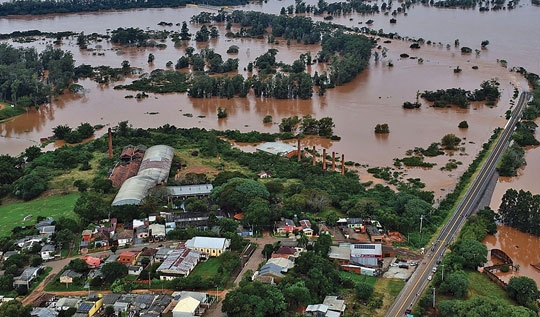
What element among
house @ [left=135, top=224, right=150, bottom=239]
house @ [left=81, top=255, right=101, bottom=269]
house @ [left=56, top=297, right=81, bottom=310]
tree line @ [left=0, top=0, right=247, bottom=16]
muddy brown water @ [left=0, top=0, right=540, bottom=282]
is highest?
tree line @ [left=0, top=0, right=247, bottom=16]

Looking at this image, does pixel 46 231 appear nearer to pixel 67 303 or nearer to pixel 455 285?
pixel 67 303

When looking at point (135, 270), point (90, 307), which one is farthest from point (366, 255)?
point (90, 307)

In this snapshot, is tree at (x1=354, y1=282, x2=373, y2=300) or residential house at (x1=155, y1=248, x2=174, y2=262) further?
residential house at (x1=155, y1=248, x2=174, y2=262)

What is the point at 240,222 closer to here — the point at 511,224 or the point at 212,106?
the point at 511,224

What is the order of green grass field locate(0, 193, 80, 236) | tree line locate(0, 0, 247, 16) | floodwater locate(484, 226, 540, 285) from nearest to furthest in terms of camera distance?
floodwater locate(484, 226, 540, 285) → green grass field locate(0, 193, 80, 236) → tree line locate(0, 0, 247, 16)

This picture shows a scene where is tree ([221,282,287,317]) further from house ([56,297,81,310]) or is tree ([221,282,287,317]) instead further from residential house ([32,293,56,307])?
residential house ([32,293,56,307])

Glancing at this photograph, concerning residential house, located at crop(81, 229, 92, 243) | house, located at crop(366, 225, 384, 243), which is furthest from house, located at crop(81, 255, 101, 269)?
house, located at crop(366, 225, 384, 243)

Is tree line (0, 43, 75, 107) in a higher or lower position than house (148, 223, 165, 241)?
higher

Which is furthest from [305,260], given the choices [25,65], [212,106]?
[25,65]
